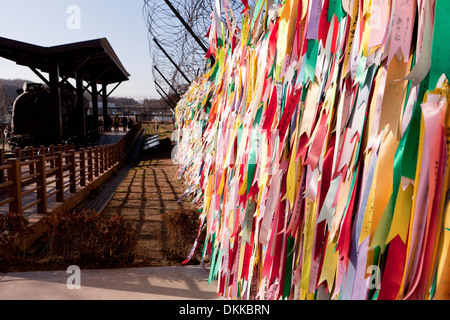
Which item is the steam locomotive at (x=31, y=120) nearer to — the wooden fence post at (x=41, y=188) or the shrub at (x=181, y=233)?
the wooden fence post at (x=41, y=188)

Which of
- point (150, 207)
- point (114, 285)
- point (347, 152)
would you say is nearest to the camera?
point (347, 152)

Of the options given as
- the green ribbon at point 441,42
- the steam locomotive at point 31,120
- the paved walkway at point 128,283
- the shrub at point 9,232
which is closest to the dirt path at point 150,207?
the paved walkway at point 128,283

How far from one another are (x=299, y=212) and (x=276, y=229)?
0.23m

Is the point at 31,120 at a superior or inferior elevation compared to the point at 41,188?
superior

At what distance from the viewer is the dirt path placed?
4648 mm

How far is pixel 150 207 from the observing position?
7699 mm

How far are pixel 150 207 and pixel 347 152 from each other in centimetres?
695

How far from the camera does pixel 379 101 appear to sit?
103 cm

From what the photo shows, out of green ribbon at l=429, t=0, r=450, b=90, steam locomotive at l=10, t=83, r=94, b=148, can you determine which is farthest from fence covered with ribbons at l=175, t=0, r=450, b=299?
steam locomotive at l=10, t=83, r=94, b=148

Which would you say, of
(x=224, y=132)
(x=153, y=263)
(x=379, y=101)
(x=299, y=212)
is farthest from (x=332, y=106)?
(x=153, y=263)

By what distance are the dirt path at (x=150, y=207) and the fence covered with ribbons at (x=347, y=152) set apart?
106 inches

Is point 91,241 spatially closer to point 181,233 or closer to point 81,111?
point 181,233

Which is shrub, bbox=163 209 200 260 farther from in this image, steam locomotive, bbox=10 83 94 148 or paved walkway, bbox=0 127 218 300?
steam locomotive, bbox=10 83 94 148

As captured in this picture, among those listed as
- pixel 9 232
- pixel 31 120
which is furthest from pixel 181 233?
pixel 31 120
